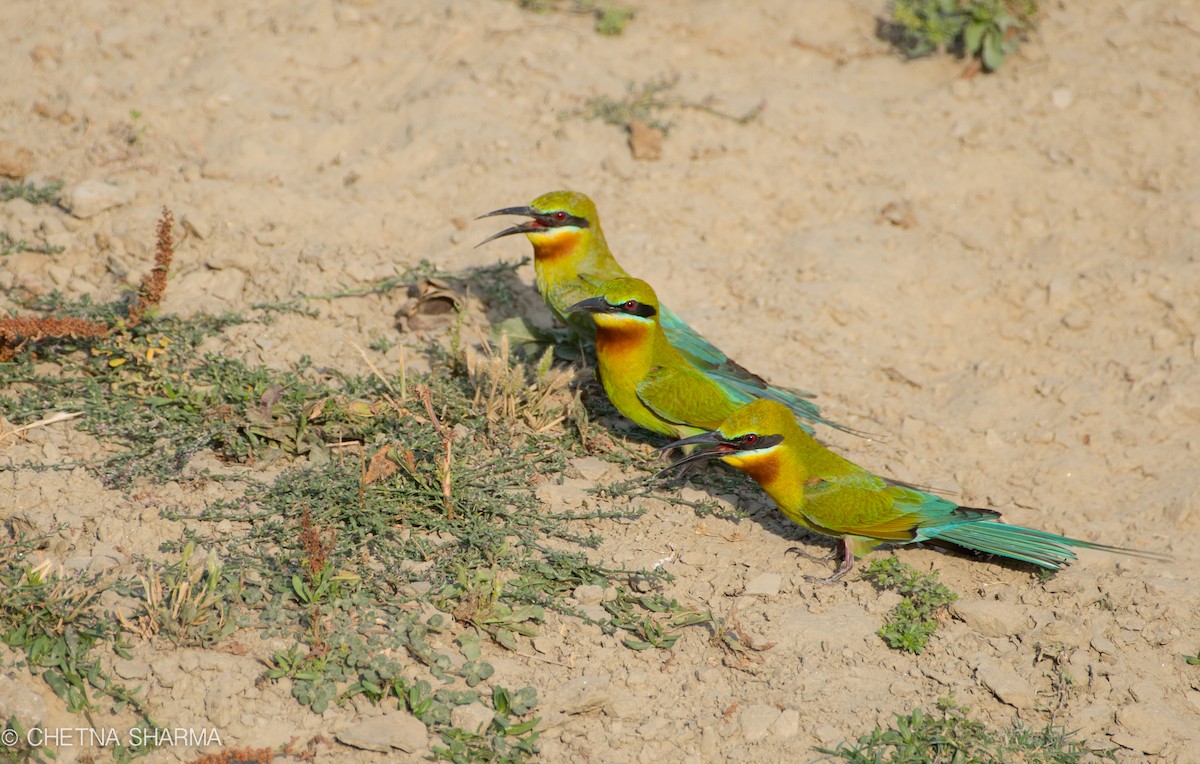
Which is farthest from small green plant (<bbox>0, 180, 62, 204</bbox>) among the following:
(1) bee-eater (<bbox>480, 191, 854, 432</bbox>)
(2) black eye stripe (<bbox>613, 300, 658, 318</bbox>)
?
(2) black eye stripe (<bbox>613, 300, 658, 318</bbox>)

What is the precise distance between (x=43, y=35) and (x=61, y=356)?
2660 mm

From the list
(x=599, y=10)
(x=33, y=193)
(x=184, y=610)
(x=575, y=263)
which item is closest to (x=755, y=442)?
(x=575, y=263)

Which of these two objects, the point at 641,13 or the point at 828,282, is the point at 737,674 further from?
the point at 641,13

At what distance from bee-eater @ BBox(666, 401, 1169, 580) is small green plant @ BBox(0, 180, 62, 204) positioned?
9.94 feet

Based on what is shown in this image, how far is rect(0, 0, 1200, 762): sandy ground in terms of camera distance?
9.84 ft

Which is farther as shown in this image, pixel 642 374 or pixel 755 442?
pixel 642 374

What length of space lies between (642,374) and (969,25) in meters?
A: 3.28

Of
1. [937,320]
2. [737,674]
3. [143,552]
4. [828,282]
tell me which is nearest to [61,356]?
[143,552]

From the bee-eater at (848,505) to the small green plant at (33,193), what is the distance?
3.03 meters

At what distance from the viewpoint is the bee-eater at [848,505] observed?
11.1 ft

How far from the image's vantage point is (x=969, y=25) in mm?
5875

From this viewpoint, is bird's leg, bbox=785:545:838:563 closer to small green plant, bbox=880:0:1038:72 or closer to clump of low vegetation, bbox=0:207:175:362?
clump of low vegetation, bbox=0:207:175:362

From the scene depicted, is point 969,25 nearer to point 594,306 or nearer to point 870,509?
point 594,306

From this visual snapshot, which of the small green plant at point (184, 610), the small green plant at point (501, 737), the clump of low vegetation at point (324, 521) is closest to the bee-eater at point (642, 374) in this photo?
the clump of low vegetation at point (324, 521)
